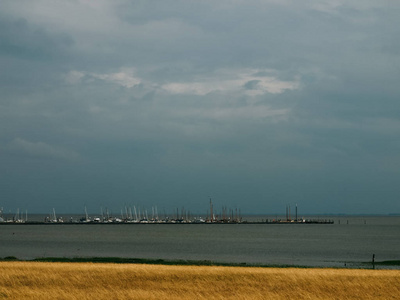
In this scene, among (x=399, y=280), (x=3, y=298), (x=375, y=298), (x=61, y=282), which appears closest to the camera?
(x=3, y=298)

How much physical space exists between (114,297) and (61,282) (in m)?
6.47

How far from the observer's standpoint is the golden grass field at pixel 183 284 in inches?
1292

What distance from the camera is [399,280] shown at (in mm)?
39000

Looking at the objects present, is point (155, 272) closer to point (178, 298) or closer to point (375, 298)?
point (178, 298)

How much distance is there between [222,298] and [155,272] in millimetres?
10351

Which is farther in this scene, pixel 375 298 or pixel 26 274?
pixel 26 274

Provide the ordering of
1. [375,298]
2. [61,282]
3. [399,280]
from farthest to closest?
[399,280] < [61,282] < [375,298]

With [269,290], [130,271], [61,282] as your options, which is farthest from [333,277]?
[61,282]

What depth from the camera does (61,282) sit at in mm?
36562

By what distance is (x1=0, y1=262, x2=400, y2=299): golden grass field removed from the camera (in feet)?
108

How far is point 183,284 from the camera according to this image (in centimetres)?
3691

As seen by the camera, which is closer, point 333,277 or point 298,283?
point 298,283

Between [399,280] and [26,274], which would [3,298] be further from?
[399,280]

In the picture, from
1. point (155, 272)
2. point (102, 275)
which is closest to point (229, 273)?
point (155, 272)
